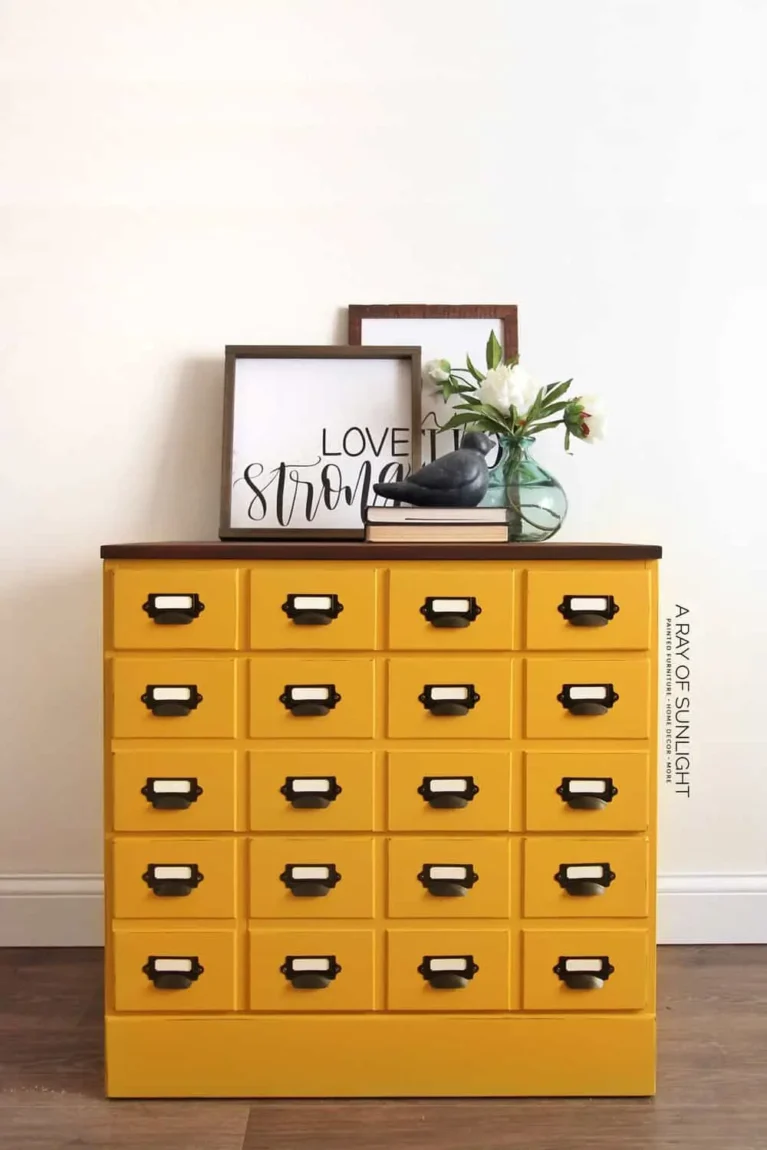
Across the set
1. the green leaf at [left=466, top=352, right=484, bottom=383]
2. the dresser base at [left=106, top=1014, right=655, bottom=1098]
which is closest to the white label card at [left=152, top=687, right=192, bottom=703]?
the dresser base at [left=106, top=1014, right=655, bottom=1098]

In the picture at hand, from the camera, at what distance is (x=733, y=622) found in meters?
2.27

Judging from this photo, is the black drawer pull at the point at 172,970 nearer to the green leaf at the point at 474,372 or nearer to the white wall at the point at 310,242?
the white wall at the point at 310,242

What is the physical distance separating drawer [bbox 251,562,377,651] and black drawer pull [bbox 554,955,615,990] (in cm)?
63

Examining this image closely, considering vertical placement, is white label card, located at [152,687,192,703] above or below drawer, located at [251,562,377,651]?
below

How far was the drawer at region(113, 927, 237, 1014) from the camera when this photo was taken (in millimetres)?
1685

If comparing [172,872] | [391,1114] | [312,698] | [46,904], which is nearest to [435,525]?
[312,698]

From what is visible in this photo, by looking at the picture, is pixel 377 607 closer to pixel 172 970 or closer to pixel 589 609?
pixel 589 609

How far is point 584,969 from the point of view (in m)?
1.69

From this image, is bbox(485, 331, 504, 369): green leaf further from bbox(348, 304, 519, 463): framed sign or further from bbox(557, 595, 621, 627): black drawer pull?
bbox(557, 595, 621, 627): black drawer pull

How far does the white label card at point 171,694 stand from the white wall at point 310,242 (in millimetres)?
615

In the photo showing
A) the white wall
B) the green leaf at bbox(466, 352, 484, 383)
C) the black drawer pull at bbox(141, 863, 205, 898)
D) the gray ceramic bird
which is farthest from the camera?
the white wall

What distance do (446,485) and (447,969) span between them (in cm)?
83

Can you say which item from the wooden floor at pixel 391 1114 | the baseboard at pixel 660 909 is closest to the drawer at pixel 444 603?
the wooden floor at pixel 391 1114

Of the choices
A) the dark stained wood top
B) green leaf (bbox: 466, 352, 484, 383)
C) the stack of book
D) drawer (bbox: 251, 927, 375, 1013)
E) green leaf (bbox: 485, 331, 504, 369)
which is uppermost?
green leaf (bbox: 485, 331, 504, 369)
